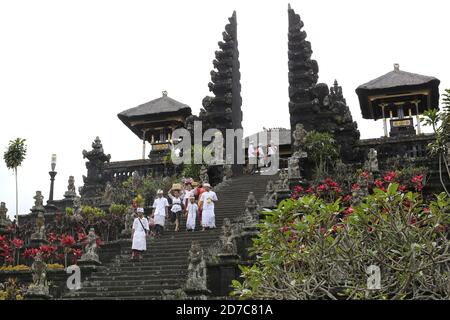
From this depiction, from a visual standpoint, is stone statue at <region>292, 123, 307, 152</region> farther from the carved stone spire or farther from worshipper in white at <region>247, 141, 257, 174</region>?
the carved stone spire

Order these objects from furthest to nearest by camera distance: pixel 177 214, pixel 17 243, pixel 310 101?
pixel 310 101 → pixel 17 243 → pixel 177 214

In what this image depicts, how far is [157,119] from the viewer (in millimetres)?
33156

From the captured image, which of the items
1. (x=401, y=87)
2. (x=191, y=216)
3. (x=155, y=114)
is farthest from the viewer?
(x=155, y=114)

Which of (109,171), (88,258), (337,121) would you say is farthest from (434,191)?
(109,171)

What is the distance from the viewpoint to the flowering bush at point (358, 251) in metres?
6.89

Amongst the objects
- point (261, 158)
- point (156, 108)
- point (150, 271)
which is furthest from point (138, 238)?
point (156, 108)

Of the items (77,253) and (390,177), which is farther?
(390,177)

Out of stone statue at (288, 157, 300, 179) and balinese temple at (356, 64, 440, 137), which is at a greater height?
balinese temple at (356, 64, 440, 137)

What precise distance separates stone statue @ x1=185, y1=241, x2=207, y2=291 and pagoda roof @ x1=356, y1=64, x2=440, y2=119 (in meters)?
21.7

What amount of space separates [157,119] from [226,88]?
26.8ft

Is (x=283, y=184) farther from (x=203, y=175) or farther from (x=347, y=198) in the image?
(x=203, y=175)

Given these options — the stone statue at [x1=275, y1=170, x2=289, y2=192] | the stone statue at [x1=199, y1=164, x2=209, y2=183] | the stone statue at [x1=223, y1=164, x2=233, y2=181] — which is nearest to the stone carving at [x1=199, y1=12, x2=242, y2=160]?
the stone statue at [x1=223, y1=164, x2=233, y2=181]

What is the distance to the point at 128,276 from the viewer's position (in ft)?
41.6

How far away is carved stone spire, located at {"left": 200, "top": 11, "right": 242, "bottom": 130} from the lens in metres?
25.4
